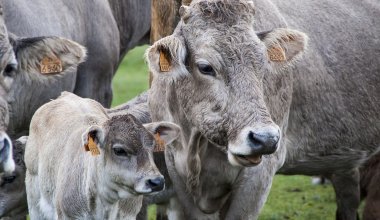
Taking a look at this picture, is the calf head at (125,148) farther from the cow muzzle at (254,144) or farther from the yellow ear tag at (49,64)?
the yellow ear tag at (49,64)

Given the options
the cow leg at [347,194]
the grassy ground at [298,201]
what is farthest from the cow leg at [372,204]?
the grassy ground at [298,201]

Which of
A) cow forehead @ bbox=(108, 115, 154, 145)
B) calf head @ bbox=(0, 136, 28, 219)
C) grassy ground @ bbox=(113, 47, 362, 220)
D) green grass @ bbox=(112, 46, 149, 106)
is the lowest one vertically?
green grass @ bbox=(112, 46, 149, 106)

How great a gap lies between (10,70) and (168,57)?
1.30 metres

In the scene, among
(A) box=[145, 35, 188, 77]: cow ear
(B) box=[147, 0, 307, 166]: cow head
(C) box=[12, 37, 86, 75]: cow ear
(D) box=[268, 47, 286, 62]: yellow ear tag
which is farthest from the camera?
(C) box=[12, 37, 86, 75]: cow ear

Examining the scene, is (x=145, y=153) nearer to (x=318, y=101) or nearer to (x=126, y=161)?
(x=126, y=161)

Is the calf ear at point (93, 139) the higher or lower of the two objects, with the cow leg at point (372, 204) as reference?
higher

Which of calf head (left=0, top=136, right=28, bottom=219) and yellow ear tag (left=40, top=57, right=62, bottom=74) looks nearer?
yellow ear tag (left=40, top=57, right=62, bottom=74)

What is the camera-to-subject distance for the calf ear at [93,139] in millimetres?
8617

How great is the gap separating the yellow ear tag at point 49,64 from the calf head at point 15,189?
1.21 meters

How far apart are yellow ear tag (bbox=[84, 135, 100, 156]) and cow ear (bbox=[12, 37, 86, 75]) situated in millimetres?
1206

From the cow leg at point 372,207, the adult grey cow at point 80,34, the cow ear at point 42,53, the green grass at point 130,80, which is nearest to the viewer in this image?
the cow ear at point 42,53

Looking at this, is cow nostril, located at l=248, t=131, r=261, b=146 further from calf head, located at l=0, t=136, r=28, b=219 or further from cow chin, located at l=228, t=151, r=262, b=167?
calf head, located at l=0, t=136, r=28, b=219

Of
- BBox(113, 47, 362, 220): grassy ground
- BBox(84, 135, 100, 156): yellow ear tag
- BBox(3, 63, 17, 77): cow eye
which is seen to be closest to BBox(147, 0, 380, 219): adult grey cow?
BBox(84, 135, 100, 156): yellow ear tag

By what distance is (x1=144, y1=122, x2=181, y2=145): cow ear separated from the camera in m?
8.77
